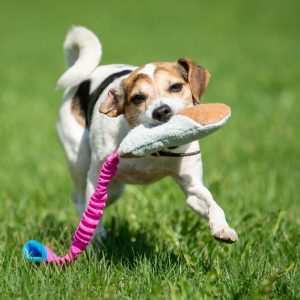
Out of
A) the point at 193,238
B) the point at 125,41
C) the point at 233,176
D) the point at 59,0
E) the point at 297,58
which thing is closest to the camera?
the point at 193,238

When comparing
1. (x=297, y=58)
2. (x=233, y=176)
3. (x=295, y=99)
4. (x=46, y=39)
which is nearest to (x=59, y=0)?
(x=46, y=39)

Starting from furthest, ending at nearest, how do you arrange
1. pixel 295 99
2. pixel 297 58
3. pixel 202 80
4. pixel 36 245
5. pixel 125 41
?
pixel 125 41
pixel 297 58
pixel 295 99
pixel 202 80
pixel 36 245

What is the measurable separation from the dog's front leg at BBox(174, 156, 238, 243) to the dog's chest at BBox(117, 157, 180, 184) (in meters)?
0.08

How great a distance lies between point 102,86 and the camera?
5008mm

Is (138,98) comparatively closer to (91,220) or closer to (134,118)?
(134,118)

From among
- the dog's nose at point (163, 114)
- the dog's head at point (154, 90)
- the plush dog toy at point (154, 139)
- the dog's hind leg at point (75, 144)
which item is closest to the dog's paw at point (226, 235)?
the plush dog toy at point (154, 139)

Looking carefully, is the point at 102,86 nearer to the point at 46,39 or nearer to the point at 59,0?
the point at 46,39

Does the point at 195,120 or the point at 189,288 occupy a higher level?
the point at 195,120

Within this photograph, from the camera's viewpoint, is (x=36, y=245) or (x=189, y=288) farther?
(x=36, y=245)

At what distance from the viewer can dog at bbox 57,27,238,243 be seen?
4.12m

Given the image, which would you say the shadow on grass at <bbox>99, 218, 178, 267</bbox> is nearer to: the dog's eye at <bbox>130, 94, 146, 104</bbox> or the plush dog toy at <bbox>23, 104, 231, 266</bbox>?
the plush dog toy at <bbox>23, 104, 231, 266</bbox>

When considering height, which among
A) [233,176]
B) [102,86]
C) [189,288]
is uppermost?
[102,86]

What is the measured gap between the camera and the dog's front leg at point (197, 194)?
3867 mm

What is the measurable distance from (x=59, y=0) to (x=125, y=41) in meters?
13.5
